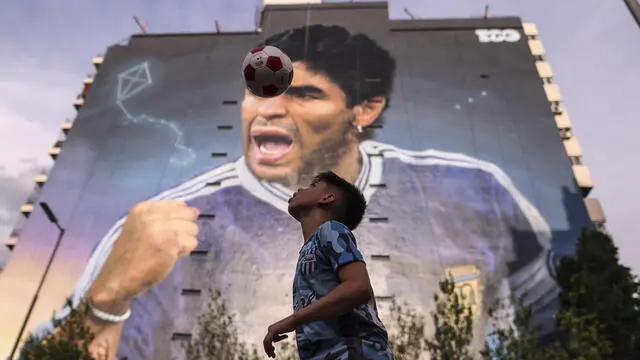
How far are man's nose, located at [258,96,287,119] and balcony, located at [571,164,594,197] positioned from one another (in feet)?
58.1

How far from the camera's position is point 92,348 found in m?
22.4

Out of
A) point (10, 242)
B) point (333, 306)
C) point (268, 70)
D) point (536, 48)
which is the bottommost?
point (10, 242)

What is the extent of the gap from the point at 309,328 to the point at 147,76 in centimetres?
3452

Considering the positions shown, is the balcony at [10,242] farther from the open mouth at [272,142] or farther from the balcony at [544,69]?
the balcony at [544,69]

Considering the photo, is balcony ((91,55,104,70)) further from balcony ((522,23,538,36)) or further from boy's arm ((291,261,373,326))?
boy's arm ((291,261,373,326))

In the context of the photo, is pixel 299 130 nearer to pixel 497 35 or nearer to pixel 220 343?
pixel 220 343

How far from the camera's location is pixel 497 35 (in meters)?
33.7

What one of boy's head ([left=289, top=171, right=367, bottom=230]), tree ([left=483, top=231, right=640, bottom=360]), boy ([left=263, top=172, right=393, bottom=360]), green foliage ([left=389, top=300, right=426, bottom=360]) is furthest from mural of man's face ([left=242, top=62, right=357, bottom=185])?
boy ([left=263, top=172, right=393, bottom=360])

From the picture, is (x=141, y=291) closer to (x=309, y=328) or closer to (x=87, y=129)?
(x=87, y=129)

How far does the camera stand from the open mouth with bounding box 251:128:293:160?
28.6 metres

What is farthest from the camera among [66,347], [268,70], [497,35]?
[497,35]

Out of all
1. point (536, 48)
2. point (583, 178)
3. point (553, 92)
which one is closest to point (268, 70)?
point (583, 178)

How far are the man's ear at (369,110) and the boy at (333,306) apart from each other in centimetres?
2660

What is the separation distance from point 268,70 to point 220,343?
18824 millimetres
